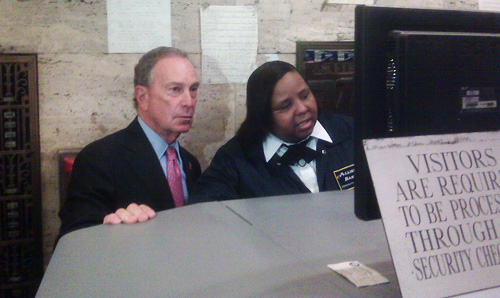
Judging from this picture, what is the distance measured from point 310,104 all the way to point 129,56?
99 centimetres

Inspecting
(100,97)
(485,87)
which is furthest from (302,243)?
(100,97)

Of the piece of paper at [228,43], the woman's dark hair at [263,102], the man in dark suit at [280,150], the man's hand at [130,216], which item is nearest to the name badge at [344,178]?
the man in dark suit at [280,150]

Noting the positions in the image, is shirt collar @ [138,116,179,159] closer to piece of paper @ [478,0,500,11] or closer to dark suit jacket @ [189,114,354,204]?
dark suit jacket @ [189,114,354,204]

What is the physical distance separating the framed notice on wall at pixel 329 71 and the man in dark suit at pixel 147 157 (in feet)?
2.49

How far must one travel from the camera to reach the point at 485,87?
2.59ft

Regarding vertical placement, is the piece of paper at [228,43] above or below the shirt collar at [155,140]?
above

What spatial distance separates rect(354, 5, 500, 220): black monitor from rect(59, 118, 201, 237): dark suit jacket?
133 cm

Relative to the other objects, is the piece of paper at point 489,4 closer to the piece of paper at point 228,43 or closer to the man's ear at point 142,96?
the piece of paper at point 228,43

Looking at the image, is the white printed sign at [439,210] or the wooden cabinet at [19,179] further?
the wooden cabinet at [19,179]

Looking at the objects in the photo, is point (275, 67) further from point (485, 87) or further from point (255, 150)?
point (485, 87)

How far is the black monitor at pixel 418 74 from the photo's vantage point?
72 cm

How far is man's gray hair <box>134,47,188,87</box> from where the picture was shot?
84.7 inches

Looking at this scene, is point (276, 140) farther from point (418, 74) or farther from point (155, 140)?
point (418, 74)

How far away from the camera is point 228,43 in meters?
2.54
